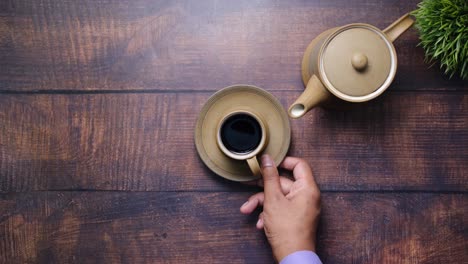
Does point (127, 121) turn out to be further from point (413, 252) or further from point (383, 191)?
point (413, 252)

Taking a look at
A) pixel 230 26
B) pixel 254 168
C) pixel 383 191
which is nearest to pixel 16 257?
pixel 254 168

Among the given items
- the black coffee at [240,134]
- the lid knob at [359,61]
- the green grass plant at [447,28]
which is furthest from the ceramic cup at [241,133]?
the green grass plant at [447,28]

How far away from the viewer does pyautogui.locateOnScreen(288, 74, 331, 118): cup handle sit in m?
0.78

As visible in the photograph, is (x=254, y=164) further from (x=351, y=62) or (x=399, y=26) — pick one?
(x=399, y=26)

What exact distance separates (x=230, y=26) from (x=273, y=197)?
384 mm

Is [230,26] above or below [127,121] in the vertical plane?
above

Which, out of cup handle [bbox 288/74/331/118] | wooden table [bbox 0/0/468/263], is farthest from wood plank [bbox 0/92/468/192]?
cup handle [bbox 288/74/331/118]

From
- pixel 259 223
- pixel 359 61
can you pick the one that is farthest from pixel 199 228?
pixel 359 61

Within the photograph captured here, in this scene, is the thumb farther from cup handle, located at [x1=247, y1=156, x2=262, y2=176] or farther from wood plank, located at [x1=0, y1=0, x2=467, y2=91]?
wood plank, located at [x1=0, y1=0, x2=467, y2=91]

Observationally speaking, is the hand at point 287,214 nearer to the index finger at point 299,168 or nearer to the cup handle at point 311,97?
the index finger at point 299,168

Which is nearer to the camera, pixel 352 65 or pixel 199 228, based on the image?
pixel 352 65

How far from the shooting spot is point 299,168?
87 centimetres

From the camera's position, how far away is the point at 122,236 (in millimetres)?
918

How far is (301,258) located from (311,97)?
1.02 feet
